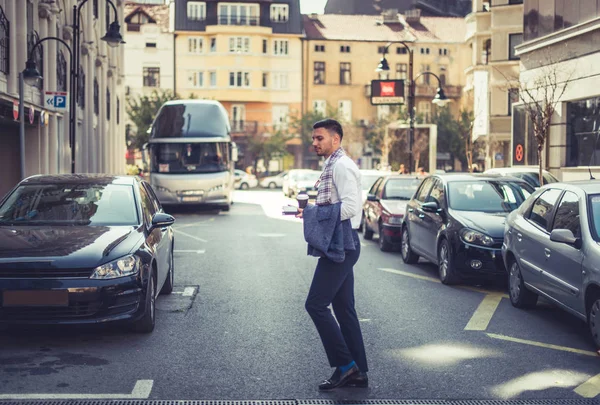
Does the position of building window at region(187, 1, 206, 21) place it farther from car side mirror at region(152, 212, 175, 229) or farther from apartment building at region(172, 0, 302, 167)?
car side mirror at region(152, 212, 175, 229)

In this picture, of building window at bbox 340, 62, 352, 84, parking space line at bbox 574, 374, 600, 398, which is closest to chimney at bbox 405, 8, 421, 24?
building window at bbox 340, 62, 352, 84

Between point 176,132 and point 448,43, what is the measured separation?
51.4 meters

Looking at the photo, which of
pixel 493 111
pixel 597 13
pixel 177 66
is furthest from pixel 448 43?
pixel 597 13

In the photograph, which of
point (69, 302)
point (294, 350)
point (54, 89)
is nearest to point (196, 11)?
point (54, 89)

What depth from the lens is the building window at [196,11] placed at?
239 feet

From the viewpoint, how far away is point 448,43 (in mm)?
76812

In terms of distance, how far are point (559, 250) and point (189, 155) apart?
2226 centimetres

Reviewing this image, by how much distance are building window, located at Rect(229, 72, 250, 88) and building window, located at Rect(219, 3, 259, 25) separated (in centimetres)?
417

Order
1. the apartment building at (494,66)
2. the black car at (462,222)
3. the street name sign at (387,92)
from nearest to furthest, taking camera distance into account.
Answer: the black car at (462,222) < the street name sign at (387,92) < the apartment building at (494,66)

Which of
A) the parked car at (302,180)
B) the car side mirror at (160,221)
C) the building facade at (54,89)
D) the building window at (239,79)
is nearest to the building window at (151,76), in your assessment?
the building window at (239,79)

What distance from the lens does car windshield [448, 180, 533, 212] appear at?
1246 centimetres

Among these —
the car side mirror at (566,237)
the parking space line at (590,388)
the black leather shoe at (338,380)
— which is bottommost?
the parking space line at (590,388)

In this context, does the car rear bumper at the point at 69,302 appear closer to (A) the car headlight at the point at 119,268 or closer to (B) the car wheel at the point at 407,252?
(A) the car headlight at the point at 119,268

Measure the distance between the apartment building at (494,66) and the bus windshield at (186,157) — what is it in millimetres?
20214
